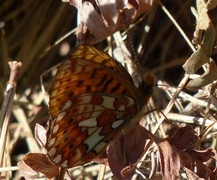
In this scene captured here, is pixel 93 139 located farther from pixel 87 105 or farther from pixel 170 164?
pixel 170 164

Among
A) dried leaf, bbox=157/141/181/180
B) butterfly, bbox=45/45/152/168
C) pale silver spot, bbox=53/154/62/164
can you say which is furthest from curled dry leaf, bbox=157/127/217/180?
pale silver spot, bbox=53/154/62/164

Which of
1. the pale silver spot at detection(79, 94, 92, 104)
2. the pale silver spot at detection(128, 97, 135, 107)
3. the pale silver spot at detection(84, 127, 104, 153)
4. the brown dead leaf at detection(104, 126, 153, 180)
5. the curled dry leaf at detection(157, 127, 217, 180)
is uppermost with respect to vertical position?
the pale silver spot at detection(79, 94, 92, 104)

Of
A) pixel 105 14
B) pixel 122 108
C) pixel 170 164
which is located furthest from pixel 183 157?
pixel 105 14

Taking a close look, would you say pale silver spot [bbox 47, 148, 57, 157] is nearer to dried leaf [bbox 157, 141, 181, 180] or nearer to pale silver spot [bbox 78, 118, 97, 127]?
pale silver spot [bbox 78, 118, 97, 127]

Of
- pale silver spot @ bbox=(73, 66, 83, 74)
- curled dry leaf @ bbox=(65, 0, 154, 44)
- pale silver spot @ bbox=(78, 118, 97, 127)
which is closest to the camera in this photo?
pale silver spot @ bbox=(73, 66, 83, 74)

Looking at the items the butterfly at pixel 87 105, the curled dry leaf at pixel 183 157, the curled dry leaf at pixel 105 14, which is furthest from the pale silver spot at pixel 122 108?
the curled dry leaf at pixel 105 14

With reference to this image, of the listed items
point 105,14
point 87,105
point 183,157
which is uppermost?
point 105,14

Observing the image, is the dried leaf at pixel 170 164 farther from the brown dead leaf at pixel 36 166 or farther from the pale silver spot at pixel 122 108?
the brown dead leaf at pixel 36 166

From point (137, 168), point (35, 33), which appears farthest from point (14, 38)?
point (137, 168)
